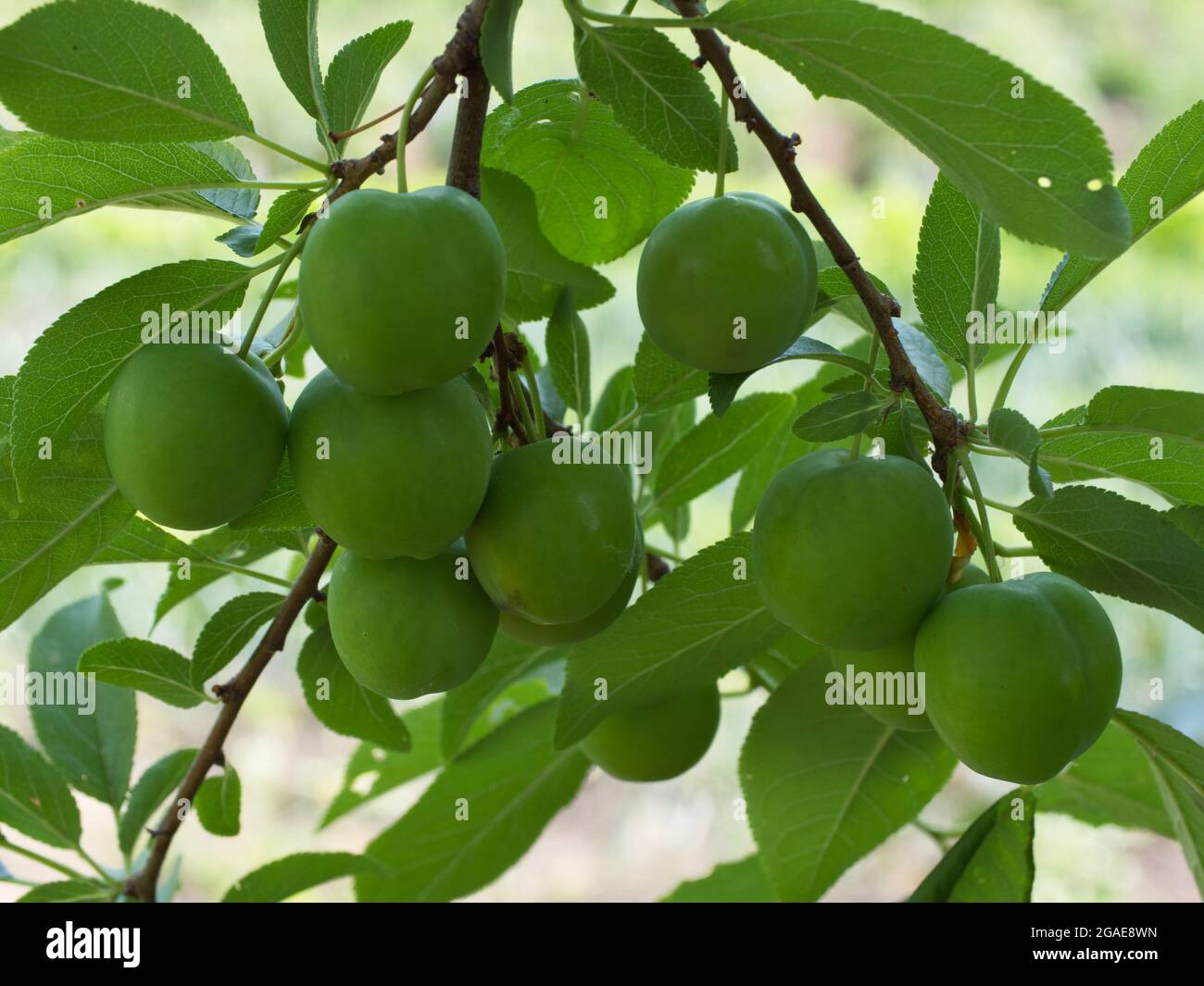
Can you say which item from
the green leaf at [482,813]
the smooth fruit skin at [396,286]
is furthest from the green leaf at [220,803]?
the smooth fruit skin at [396,286]

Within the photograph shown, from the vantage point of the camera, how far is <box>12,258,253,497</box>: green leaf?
0.73 metres

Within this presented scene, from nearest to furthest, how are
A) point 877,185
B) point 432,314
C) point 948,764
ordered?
point 432,314 → point 948,764 → point 877,185

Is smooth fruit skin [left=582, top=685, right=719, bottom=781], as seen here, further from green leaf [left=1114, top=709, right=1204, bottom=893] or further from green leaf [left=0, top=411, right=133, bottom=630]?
green leaf [left=0, top=411, right=133, bottom=630]

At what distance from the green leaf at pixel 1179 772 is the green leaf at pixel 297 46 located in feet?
2.42

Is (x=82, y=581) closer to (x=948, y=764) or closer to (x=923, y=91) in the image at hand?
(x=948, y=764)

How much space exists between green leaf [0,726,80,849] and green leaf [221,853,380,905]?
0.22 m

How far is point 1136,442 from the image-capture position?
854 mm

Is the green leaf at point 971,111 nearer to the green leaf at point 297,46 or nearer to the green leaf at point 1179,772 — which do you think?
the green leaf at point 297,46

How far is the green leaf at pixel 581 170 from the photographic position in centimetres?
92

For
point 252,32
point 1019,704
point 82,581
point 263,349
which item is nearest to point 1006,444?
point 1019,704

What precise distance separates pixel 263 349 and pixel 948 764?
2.18ft

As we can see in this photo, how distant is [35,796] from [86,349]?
0.60m

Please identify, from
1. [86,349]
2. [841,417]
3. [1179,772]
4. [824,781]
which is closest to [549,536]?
[841,417]

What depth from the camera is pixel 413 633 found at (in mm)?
750
